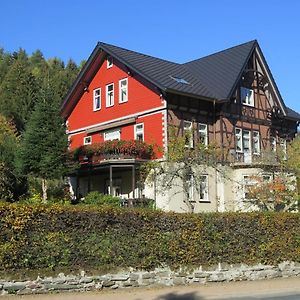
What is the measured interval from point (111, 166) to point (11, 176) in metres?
5.63

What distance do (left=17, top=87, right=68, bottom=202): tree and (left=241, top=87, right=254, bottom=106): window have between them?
12671 mm

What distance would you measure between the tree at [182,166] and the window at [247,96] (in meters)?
5.74

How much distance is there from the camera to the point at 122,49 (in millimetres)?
35719

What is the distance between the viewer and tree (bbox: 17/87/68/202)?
28.5 m

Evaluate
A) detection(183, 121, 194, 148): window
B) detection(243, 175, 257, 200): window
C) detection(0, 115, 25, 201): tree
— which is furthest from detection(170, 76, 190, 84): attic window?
detection(0, 115, 25, 201): tree

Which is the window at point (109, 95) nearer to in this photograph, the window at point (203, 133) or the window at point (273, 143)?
the window at point (203, 133)

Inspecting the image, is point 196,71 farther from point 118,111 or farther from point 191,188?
point 191,188

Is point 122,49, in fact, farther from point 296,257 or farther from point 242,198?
point 296,257

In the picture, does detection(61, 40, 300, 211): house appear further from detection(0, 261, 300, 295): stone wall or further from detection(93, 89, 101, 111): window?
detection(0, 261, 300, 295): stone wall

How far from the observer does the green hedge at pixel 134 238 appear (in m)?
14.6

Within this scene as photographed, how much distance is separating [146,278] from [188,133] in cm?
1566

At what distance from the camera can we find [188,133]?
30953mm

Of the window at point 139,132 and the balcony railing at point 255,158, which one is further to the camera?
the window at point 139,132

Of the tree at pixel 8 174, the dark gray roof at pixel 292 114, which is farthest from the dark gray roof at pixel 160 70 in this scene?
the tree at pixel 8 174
